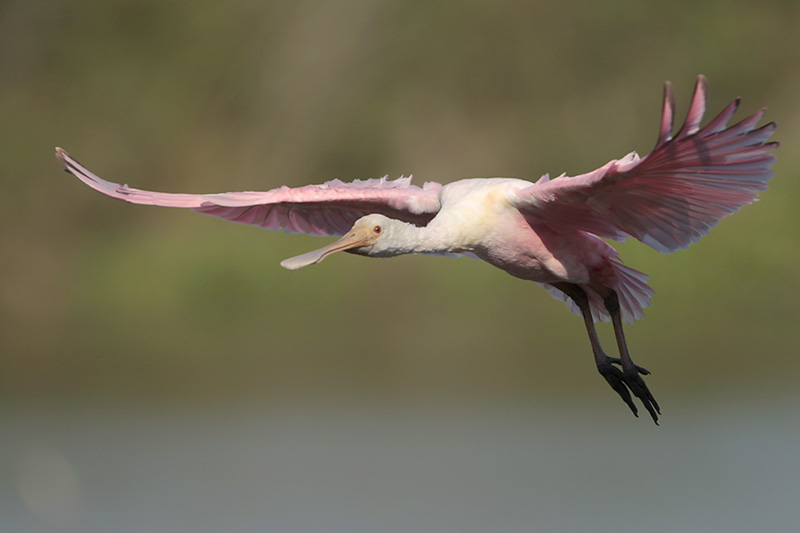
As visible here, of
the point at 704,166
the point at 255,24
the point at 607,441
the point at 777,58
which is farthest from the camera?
the point at 255,24

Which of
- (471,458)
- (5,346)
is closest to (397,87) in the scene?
(5,346)

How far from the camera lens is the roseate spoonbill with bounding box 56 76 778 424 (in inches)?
160

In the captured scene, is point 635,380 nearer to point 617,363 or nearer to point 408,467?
point 617,363

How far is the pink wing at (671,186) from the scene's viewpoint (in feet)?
12.9

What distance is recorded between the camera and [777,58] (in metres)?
16.8

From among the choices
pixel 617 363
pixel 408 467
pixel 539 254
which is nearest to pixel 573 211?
pixel 539 254

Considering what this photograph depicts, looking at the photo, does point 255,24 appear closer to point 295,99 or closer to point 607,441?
point 295,99

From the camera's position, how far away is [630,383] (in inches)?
194

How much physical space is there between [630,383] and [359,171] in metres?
11.8

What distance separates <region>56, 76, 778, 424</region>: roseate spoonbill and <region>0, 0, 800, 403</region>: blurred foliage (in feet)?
22.1

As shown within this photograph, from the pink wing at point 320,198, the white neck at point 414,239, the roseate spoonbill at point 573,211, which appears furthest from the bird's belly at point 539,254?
the pink wing at point 320,198

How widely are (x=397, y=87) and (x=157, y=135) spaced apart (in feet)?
11.4

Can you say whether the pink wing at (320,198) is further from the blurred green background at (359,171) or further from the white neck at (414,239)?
the blurred green background at (359,171)

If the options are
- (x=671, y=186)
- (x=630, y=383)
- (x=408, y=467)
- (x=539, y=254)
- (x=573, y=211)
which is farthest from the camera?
(x=408, y=467)
